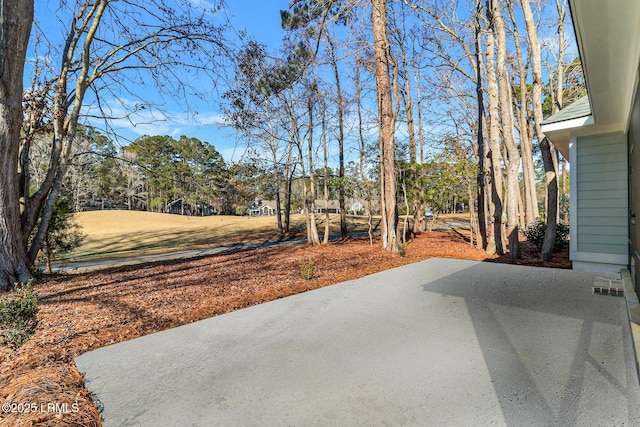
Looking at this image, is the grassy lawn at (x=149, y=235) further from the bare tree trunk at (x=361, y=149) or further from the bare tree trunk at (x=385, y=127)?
the bare tree trunk at (x=385, y=127)

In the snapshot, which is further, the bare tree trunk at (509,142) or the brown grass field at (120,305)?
the bare tree trunk at (509,142)

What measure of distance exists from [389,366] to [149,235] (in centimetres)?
2377

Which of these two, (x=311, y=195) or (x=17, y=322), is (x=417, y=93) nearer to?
(x=311, y=195)

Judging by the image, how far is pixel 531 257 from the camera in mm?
7211

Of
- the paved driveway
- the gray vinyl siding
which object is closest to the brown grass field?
the paved driveway

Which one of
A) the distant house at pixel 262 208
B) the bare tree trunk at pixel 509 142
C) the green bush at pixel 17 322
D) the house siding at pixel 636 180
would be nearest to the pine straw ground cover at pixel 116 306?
the green bush at pixel 17 322

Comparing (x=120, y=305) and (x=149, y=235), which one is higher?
(x=120, y=305)

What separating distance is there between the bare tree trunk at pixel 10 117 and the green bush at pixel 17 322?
3.52 m

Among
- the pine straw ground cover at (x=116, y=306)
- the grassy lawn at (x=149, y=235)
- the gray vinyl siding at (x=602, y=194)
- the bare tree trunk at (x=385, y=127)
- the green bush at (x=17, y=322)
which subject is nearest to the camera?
the pine straw ground cover at (x=116, y=306)

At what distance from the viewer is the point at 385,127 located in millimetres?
8906

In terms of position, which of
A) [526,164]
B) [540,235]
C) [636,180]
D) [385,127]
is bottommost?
[540,235]

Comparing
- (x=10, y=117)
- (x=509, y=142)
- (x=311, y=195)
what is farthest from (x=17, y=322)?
(x=311, y=195)

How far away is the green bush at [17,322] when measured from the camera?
2.79 meters

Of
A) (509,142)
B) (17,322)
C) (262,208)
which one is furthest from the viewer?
(262,208)
